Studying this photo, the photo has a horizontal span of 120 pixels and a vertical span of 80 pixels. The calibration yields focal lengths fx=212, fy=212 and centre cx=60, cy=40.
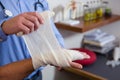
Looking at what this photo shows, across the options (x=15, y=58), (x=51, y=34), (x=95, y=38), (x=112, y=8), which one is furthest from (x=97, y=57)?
(x=51, y=34)

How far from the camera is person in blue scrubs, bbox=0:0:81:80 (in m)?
0.75

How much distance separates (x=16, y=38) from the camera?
1027mm

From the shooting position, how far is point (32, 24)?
75 centimetres

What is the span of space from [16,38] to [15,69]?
7.2 inches

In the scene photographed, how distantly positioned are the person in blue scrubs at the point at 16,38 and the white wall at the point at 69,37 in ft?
1.95

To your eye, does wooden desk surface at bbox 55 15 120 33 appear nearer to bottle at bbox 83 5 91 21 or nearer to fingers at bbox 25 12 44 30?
bottle at bbox 83 5 91 21

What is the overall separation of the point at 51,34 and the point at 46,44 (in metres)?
0.05

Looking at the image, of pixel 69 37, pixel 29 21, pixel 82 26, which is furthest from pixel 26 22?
pixel 69 37

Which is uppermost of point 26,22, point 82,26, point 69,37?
point 26,22

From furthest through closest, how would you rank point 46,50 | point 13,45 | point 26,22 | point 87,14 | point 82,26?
1. point 87,14
2. point 82,26
3. point 13,45
4. point 46,50
5. point 26,22

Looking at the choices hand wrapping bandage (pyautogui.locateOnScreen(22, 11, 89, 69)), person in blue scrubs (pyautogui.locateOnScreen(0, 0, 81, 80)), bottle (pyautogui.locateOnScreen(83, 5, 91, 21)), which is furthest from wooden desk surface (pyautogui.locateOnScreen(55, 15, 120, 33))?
hand wrapping bandage (pyautogui.locateOnScreen(22, 11, 89, 69))

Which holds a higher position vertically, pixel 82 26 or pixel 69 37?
pixel 82 26

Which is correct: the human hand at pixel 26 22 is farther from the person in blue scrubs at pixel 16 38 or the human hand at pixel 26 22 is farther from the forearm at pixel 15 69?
the forearm at pixel 15 69

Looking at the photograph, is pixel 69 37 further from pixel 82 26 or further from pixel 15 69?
pixel 15 69
